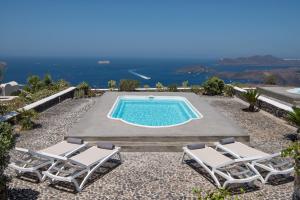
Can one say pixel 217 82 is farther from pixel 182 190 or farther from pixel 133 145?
pixel 182 190

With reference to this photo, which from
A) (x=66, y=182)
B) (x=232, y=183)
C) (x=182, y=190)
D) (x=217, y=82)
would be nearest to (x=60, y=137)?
(x=66, y=182)

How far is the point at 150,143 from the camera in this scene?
26.9 ft

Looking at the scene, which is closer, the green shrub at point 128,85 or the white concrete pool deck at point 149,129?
the white concrete pool deck at point 149,129

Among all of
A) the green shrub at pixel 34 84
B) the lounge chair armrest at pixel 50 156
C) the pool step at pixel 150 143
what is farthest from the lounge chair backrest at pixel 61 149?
the green shrub at pixel 34 84

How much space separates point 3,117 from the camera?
977cm

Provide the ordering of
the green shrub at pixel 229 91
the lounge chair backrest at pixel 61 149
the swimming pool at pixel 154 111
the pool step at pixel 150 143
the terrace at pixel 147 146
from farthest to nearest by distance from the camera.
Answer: the green shrub at pixel 229 91 → the swimming pool at pixel 154 111 → the pool step at pixel 150 143 → the lounge chair backrest at pixel 61 149 → the terrace at pixel 147 146

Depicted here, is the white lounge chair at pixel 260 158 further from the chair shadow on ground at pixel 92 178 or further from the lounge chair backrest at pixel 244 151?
the chair shadow on ground at pixel 92 178

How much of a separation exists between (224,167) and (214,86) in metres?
10.6

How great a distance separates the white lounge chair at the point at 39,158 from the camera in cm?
616

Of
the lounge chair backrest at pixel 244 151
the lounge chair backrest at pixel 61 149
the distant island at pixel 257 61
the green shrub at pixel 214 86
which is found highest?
the green shrub at pixel 214 86

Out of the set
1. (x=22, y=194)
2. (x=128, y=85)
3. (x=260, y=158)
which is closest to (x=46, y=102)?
(x=128, y=85)

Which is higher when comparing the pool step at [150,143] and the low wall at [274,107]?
the low wall at [274,107]

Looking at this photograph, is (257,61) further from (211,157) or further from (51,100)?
(211,157)

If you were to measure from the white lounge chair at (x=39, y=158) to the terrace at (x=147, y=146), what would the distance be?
252 millimetres
